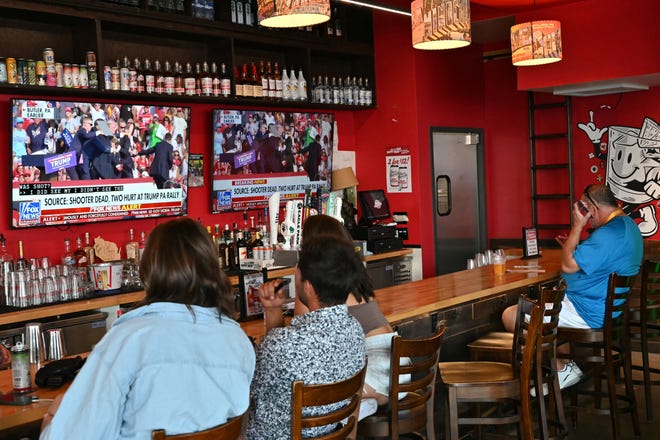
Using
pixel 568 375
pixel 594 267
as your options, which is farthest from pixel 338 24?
pixel 568 375

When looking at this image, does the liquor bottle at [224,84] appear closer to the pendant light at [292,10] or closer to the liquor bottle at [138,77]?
the liquor bottle at [138,77]

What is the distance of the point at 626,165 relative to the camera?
7.83m

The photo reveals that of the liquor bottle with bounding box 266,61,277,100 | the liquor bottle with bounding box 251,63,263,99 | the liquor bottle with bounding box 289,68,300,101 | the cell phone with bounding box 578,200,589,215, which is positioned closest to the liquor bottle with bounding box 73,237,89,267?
the liquor bottle with bounding box 251,63,263,99

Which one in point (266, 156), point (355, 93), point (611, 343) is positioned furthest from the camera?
point (355, 93)

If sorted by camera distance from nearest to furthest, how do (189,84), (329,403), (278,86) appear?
(329,403) → (189,84) → (278,86)

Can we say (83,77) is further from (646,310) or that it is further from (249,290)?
(646,310)

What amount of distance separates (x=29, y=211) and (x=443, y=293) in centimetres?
278

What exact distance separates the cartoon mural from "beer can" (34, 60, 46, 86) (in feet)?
17.8

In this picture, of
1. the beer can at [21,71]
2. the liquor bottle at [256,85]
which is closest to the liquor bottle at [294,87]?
the liquor bottle at [256,85]

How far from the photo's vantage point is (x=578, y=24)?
686 centimetres

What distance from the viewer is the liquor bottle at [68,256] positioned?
5414mm

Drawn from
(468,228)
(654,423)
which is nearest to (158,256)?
(654,423)

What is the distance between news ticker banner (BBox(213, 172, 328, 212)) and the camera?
6.53 metres

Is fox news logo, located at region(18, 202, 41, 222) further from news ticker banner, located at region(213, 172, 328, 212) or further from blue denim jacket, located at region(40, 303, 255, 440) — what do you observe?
blue denim jacket, located at region(40, 303, 255, 440)
